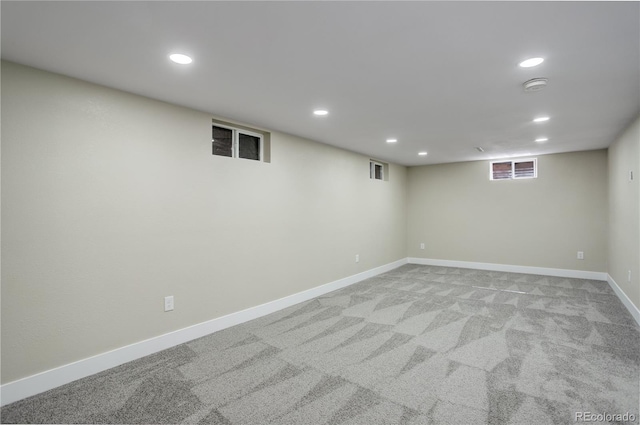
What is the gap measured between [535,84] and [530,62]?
41cm

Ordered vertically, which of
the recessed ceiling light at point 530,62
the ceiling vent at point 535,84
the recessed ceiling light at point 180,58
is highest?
the recessed ceiling light at point 180,58

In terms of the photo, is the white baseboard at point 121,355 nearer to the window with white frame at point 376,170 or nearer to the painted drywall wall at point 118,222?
the painted drywall wall at point 118,222

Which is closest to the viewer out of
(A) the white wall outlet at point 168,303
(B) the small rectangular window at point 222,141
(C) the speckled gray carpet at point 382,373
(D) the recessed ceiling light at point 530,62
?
(C) the speckled gray carpet at point 382,373

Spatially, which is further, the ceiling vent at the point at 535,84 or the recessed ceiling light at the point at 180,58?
the ceiling vent at the point at 535,84

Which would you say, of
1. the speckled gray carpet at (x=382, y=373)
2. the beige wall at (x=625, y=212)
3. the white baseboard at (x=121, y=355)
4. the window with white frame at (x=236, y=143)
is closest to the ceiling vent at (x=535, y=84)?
the beige wall at (x=625, y=212)

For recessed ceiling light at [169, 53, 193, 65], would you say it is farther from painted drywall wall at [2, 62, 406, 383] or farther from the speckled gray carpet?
the speckled gray carpet

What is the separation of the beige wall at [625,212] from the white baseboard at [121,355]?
13.4ft

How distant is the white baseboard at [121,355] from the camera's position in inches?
88.0

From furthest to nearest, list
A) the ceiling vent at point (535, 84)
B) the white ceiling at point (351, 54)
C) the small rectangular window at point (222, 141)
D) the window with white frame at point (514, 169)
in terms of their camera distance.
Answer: the window with white frame at point (514, 169) → the small rectangular window at point (222, 141) → the ceiling vent at point (535, 84) → the white ceiling at point (351, 54)

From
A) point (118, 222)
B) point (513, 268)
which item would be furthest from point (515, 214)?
point (118, 222)

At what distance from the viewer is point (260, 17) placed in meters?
1.71

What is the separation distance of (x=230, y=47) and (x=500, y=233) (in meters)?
6.45

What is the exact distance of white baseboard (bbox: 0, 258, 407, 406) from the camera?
7.33 ft

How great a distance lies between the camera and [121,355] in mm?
2721
